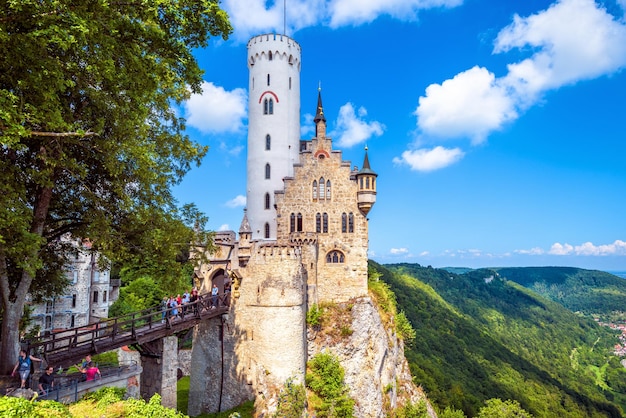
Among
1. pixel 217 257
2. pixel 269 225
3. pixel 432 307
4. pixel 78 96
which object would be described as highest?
pixel 78 96

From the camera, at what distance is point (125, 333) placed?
19.0 m

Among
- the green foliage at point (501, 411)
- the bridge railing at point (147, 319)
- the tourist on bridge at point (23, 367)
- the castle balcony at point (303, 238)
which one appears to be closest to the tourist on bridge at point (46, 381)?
the tourist on bridge at point (23, 367)

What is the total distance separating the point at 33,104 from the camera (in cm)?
1066

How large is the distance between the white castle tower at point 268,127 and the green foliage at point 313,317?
656 cm

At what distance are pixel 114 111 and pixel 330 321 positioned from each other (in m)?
21.9

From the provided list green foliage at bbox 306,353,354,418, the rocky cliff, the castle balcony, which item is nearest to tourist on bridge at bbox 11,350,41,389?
green foliage at bbox 306,353,354,418

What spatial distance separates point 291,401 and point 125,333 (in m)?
10.4

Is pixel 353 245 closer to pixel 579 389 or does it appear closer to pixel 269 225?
pixel 269 225

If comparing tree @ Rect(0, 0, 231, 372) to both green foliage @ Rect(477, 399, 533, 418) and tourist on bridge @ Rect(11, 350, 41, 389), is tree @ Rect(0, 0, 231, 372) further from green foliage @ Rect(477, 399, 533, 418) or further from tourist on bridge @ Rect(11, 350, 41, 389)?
green foliage @ Rect(477, 399, 533, 418)

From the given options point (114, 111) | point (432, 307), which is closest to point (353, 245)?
point (114, 111)

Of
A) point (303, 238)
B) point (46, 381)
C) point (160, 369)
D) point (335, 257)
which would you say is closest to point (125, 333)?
point (160, 369)

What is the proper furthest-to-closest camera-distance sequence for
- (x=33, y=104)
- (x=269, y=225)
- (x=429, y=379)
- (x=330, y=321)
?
(x=429, y=379)
(x=269, y=225)
(x=330, y=321)
(x=33, y=104)

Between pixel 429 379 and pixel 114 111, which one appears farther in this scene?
pixel 429 379

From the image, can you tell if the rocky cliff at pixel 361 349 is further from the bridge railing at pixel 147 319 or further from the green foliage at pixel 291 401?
the bridge railing at pixel 147 319
